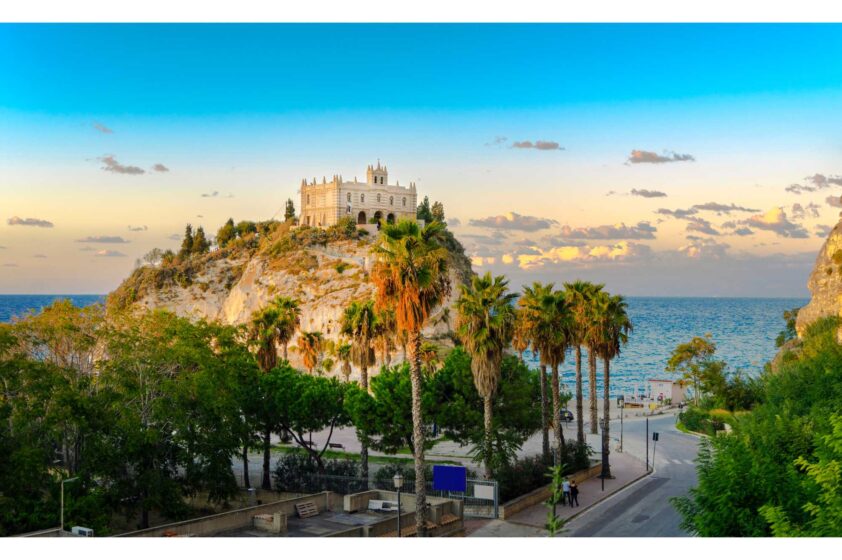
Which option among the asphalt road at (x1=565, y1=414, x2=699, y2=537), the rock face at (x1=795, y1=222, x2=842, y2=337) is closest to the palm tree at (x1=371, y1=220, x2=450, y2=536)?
the asphalt road at (x1=565, y1=414, x2=699, y2=537)

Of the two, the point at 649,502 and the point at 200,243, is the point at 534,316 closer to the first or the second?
the point at 649,502

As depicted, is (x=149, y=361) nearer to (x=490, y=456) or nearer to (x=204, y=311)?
(x=490, y=456)

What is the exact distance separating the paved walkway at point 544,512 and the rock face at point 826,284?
3225 cm

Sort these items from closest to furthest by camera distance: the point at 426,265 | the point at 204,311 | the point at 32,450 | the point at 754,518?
the point at 754,518 → the point at 32,450 → the point at 426,265 → the point at 204,311

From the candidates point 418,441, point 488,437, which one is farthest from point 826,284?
point 418,441

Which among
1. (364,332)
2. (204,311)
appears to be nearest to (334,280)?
(204,311)

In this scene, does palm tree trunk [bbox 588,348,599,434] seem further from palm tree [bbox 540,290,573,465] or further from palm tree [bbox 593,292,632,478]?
palm tree [bbox 540,290,573,465]

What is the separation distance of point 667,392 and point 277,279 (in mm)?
71219

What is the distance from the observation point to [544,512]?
3803 cm

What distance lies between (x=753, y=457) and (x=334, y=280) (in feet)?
386

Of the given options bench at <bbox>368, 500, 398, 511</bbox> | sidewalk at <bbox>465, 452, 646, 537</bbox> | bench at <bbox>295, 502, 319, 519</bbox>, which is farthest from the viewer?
bench at <bbox>368, 500, 398, 511</bbox>

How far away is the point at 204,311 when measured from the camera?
150 m

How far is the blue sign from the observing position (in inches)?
1436

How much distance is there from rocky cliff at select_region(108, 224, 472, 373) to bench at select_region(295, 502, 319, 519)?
279ft
